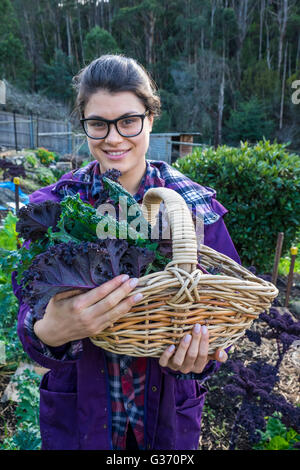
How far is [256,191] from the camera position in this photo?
3977mm

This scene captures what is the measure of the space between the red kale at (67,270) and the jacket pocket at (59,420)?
1.93 feet

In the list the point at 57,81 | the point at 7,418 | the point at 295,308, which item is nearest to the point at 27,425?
the point at 7,418

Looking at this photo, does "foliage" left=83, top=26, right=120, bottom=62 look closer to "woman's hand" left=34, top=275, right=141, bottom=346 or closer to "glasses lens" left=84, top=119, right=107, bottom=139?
"glasses lens" left=84, top=119, right=107, bottom=139

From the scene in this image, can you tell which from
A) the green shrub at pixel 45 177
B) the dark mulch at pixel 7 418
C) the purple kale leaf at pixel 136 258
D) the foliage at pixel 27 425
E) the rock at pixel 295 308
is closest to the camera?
the purple kale leaf at pixel 136 258

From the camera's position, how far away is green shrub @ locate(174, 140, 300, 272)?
3.89 metres

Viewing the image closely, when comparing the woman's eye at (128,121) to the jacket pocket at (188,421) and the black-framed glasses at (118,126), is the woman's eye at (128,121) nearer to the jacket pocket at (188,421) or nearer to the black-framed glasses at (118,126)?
the black-framed glasses at (118,126)

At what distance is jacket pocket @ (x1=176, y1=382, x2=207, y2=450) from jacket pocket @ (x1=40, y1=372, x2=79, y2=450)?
1.41ft

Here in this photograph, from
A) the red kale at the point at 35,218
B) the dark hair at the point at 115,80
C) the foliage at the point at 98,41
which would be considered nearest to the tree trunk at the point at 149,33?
the foliage at the point at 98,41

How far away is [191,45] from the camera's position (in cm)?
3400

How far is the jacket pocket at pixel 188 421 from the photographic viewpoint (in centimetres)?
130

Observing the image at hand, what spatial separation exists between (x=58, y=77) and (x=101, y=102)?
110 feet

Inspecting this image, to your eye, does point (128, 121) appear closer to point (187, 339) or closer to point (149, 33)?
point (187, 339)
